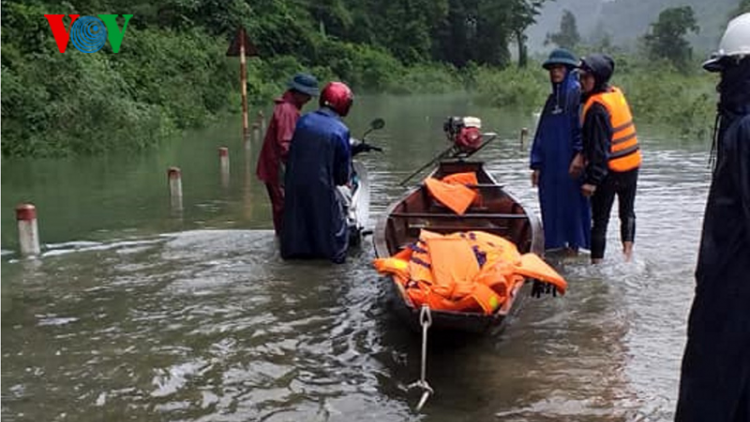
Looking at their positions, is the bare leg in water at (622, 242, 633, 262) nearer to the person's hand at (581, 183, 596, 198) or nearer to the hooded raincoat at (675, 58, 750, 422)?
the person's hand at (581, 183, 596, 198)

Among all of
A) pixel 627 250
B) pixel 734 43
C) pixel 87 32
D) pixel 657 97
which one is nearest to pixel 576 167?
pixel 627 250

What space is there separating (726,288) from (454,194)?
5595 mm

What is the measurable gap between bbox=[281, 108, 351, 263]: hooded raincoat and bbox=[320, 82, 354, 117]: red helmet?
68mm

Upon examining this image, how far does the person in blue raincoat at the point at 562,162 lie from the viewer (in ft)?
25.5

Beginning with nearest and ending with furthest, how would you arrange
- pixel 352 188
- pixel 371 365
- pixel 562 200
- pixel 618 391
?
pixel 618 391, pixel 371 365, pixel 562 200, pixel 352 188

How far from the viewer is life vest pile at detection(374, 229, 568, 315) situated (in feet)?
16.8

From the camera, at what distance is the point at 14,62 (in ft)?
54.1

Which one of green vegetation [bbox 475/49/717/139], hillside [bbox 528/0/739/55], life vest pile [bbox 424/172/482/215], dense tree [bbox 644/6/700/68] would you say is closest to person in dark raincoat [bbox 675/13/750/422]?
life vest pile [bbox 424/172/482/215]

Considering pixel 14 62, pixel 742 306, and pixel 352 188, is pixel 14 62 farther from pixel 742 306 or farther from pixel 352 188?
pixel 742 306

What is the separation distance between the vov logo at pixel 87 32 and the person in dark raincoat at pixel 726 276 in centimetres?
1456

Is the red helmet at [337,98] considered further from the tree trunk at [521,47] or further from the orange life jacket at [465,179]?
the tree trunk at [521,47]

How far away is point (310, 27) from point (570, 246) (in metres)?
39.3

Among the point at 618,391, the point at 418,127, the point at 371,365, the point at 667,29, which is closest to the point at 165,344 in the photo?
the point at 371,365

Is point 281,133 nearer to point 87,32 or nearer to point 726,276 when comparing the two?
point 726,276
